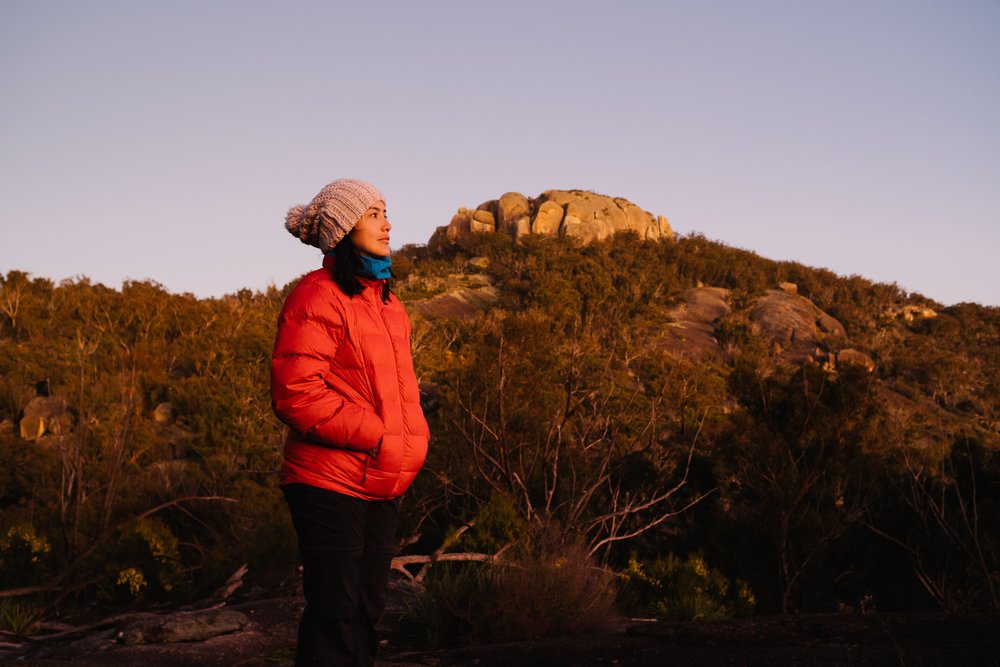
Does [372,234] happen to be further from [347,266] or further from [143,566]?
[143,566]

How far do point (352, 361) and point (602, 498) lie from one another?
11402 millimetres

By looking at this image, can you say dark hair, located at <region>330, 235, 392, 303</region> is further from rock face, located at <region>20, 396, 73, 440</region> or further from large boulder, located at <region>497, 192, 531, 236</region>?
large boulder, located at <region>497, 192, 531, 236</region>

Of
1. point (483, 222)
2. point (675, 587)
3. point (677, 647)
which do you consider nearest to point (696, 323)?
point (483, 222)

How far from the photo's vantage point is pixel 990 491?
1381 centimetres

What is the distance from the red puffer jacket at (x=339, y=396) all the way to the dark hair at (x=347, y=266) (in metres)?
0.02

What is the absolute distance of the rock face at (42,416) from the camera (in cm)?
1698

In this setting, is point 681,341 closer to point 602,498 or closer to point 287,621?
point 602,498

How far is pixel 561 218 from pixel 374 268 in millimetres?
44846

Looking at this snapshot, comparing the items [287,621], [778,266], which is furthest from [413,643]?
[778,266]

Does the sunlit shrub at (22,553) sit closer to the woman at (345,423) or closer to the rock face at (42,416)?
the rock face at (42,416)

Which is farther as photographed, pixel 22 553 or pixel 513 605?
pixel 22 553

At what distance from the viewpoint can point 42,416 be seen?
57.5 feet

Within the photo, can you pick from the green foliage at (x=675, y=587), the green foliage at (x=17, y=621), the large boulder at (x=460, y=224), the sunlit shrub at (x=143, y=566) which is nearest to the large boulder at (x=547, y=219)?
the large boulder at (x=460, y=224)

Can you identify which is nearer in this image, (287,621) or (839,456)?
(287,621)
